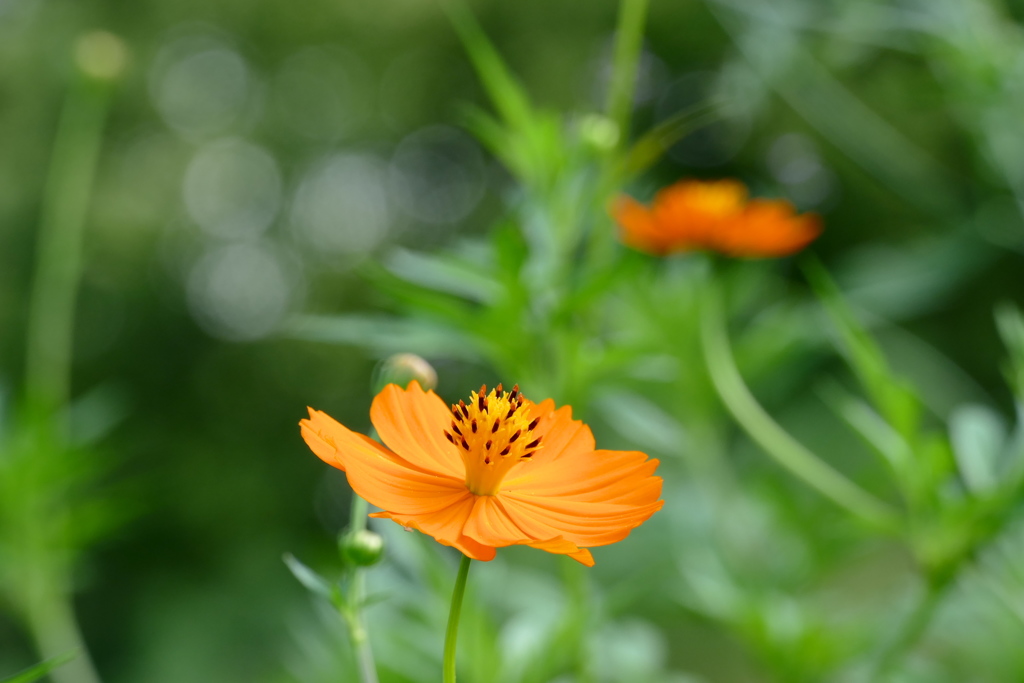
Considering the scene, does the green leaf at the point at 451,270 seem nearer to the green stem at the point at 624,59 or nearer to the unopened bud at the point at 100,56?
the green stem at the point at 624,59

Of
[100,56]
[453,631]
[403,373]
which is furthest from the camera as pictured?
[100,56]

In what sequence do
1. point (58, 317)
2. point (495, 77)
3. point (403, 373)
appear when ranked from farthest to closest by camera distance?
point (58, 317) < point (495, 77) < point (403, 373)

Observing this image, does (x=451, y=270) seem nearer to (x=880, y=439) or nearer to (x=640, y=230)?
(x=640, y=230)

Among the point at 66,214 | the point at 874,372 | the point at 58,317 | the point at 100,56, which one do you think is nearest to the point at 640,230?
the point at 874,372

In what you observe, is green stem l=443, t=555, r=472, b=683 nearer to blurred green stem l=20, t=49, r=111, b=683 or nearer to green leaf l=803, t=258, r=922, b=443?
blurred green stem l=20, t=49, r=111, b=683

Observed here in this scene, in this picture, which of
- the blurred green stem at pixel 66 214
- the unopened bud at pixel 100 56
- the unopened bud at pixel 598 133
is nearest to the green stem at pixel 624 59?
the unopened bud at pixel 598 133

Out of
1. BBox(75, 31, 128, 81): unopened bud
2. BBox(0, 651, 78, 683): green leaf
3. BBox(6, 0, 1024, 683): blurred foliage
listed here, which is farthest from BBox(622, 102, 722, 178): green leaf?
BBox(75, 31, 128, 81): unopened bud
